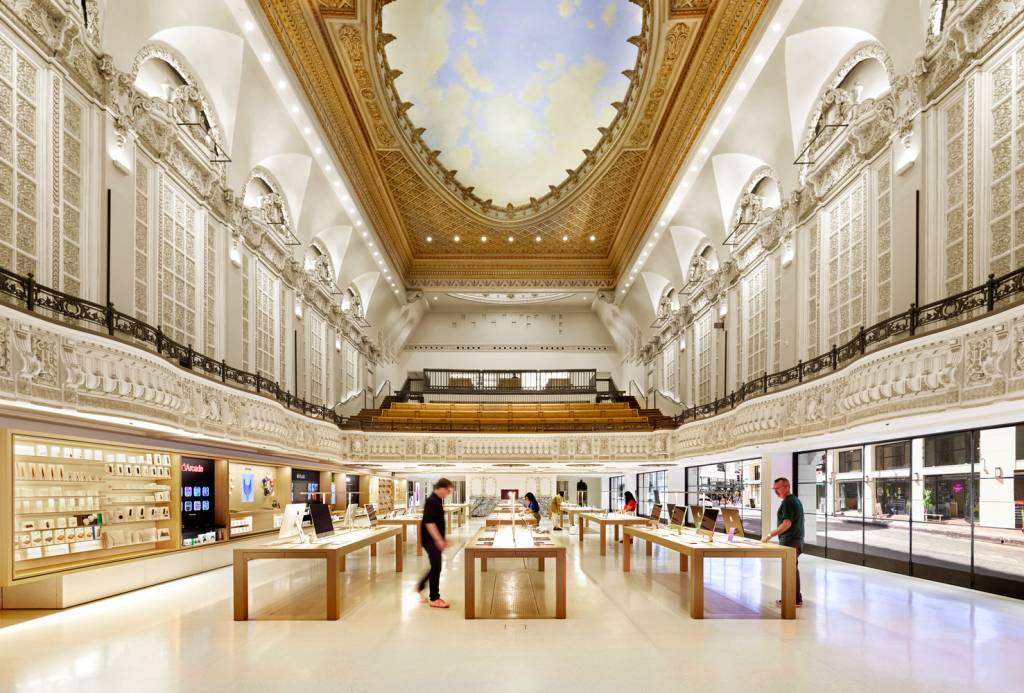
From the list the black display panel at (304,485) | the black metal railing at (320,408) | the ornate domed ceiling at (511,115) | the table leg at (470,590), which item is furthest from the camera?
the black display panel at (304,485)

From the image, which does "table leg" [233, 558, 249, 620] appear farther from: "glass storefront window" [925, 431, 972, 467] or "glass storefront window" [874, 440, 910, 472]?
"glass storefront window" [874, 440, 910, 472]

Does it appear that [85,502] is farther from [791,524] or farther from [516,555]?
[791,524]

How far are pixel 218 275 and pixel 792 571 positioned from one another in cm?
1180

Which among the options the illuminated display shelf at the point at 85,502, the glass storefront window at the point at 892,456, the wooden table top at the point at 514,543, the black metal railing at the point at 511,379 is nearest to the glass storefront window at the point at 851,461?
the glass storefront window at the point at 892,456

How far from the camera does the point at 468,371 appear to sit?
34.8 m

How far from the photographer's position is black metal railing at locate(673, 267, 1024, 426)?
8.37 meters

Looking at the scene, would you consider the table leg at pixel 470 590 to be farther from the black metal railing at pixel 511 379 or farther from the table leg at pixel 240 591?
the black metal railing at pixel 511 379

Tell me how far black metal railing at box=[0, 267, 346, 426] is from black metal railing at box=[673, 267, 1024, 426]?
33.1 ft

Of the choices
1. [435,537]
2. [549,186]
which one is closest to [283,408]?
[435,537]

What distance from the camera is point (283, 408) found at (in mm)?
15797

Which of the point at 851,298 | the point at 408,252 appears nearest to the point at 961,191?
the point at 851,298

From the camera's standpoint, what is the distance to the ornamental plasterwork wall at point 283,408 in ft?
24.2

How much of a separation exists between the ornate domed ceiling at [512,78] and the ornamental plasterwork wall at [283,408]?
9720mm

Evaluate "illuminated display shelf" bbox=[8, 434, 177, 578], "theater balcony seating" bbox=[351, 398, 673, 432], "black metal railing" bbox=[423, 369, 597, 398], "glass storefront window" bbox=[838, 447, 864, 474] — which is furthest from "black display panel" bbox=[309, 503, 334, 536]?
"black metal railing" bbox=[423, 369, 597, 398]
